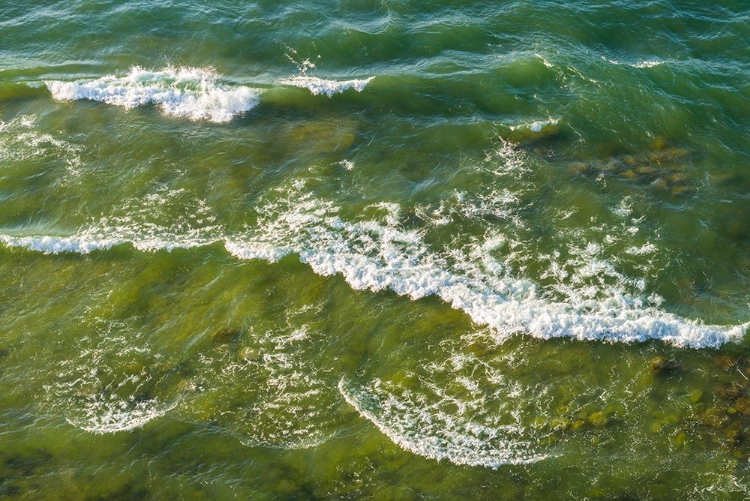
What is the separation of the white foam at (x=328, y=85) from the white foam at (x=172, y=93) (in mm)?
2258

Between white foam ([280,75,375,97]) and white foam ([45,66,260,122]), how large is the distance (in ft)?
7.41

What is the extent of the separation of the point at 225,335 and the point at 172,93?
1525cm

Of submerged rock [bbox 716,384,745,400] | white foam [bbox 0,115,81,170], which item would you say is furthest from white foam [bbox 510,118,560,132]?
white foam [bbox 0,115,81,170]

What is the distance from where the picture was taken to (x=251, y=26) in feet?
120

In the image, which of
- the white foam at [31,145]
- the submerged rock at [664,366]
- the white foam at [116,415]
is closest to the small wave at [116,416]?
the white foam at [116,415]

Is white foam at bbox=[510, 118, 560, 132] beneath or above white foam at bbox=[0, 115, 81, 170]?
beneath

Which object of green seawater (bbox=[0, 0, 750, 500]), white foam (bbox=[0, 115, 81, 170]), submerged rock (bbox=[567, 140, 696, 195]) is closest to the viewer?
green seawater (bbox=[0, 0, 750, 500])

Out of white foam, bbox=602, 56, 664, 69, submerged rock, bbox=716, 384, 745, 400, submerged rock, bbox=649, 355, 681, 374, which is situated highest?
white foam, bbox=602, 56, 664, 69

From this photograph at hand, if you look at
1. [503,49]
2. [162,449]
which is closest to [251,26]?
[503,49]

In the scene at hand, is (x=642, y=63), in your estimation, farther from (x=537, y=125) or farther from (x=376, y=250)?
(x=376, y=250)

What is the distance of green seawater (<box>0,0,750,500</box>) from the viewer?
19.4 metres

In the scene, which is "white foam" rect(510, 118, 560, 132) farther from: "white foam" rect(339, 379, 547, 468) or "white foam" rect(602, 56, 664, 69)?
"white foam" rect(339, 379, 547, 468)

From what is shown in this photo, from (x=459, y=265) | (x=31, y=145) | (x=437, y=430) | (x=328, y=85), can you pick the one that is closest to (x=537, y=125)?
(x=459, y=265)

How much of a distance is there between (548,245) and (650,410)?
23.8ft
